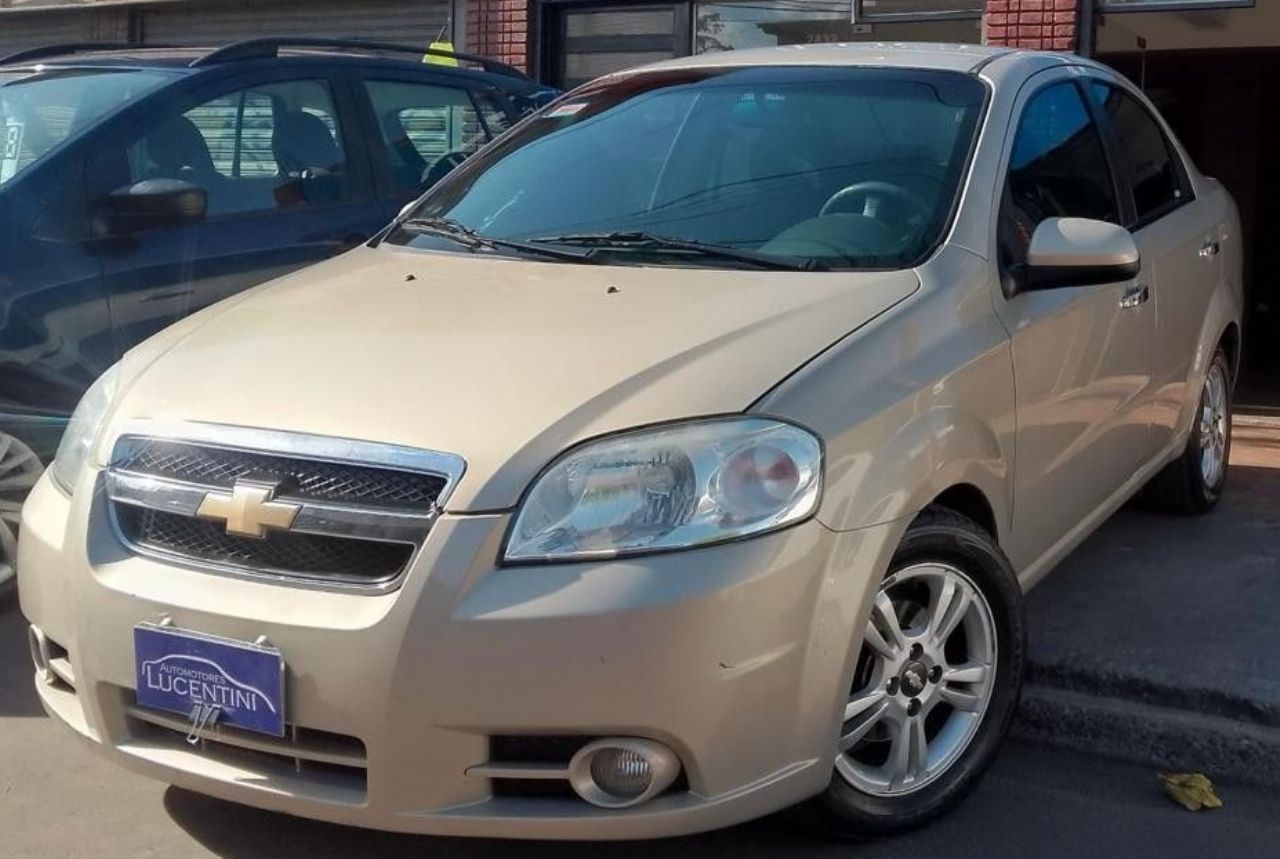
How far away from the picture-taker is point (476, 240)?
13.9ft

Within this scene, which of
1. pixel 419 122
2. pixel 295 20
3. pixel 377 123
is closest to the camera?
pixel 377 123

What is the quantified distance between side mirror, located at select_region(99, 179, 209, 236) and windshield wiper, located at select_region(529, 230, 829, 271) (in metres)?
1.70

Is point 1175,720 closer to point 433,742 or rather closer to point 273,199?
point 433,742

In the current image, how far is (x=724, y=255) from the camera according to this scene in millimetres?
3873

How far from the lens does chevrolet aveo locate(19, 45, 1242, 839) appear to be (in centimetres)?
291

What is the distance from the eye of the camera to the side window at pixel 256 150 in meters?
5.66

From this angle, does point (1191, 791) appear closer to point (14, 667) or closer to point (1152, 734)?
Result: point (1152, 734)

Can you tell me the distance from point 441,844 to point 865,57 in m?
2.44

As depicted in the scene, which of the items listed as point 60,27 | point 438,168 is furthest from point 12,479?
point 60,27

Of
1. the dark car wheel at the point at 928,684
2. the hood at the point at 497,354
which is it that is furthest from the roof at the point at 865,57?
the dark car wheel at the point at 928,684

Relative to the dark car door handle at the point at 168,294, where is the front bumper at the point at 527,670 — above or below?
below

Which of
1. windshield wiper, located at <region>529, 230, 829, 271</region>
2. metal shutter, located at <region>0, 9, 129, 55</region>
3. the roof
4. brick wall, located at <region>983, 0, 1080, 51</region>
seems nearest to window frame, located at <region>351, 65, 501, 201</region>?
the roof

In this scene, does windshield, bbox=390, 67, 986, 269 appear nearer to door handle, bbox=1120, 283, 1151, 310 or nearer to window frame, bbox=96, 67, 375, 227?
door handle, bbox=1120, 283, 1151, 310

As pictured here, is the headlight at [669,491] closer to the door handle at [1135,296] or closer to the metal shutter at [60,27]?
the door handle at [1135,296]
